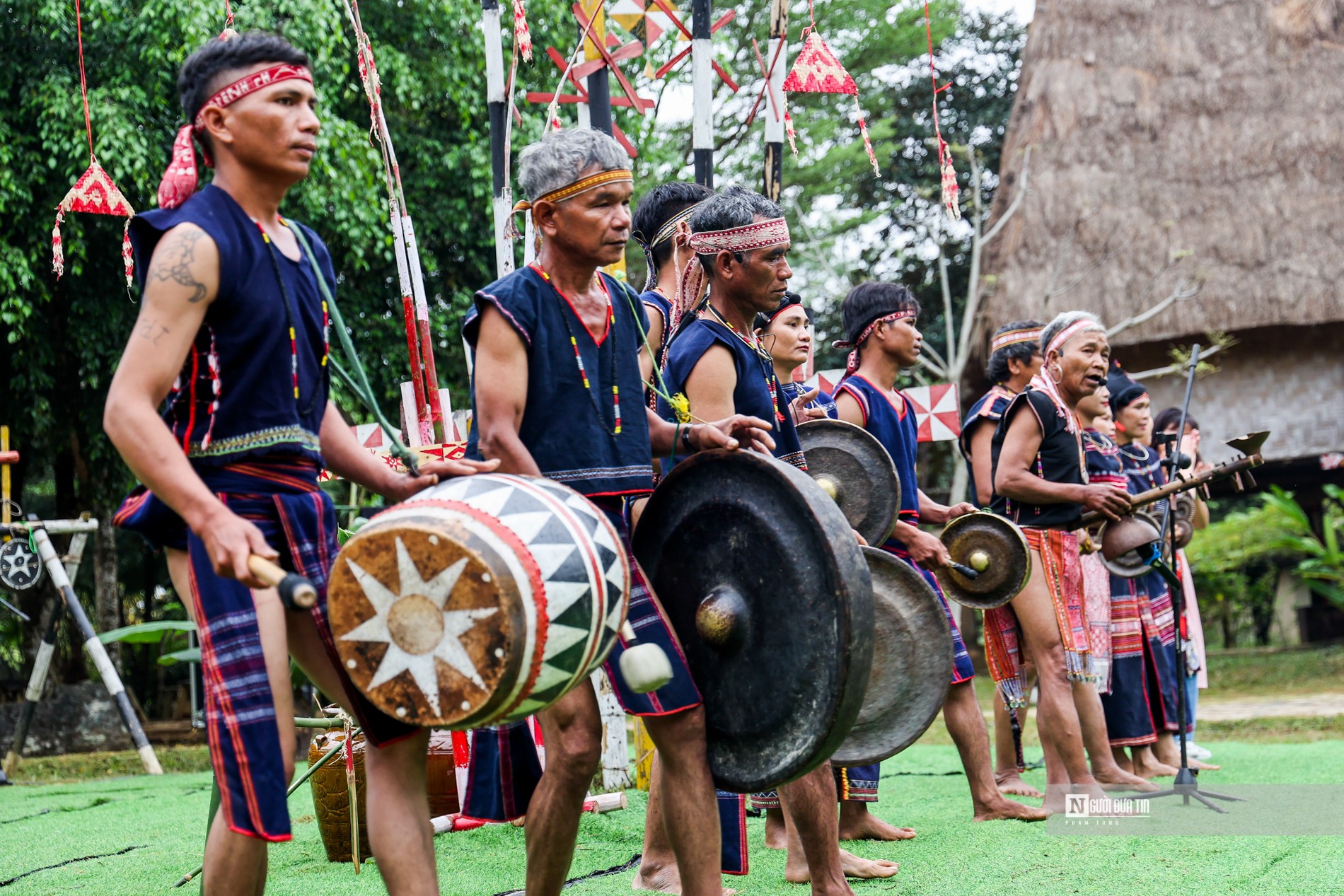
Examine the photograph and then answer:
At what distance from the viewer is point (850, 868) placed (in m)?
4.47

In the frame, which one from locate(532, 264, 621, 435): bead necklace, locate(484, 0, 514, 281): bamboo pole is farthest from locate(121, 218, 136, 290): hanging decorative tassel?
locate(484, 0, 514, 281): bamboo pole

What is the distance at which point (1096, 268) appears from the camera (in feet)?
55.4

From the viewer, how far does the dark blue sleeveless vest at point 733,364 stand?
3.92 m

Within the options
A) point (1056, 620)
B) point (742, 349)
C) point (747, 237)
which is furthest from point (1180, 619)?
point (747, 237)

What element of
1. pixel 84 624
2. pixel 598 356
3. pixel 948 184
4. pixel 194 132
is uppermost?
pixel 948 184

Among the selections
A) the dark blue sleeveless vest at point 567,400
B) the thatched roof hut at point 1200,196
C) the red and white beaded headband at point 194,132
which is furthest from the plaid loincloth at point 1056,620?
the thatched roof hut at point 1200,196

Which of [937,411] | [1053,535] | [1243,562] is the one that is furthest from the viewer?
[1243,562]

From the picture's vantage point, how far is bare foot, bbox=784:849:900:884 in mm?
4445

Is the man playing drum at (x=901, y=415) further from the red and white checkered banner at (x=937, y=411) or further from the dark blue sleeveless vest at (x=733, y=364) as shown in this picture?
the red and white checkered banner at (x=937, y=411)

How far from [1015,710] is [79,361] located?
33.3 feet

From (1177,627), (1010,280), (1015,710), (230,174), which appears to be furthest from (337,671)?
(1010,280)

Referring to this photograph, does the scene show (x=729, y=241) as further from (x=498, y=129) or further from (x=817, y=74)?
(x=817, y=74)

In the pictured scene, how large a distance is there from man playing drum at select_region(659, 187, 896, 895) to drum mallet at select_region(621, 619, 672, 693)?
1011 mm

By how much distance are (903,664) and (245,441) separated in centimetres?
246
